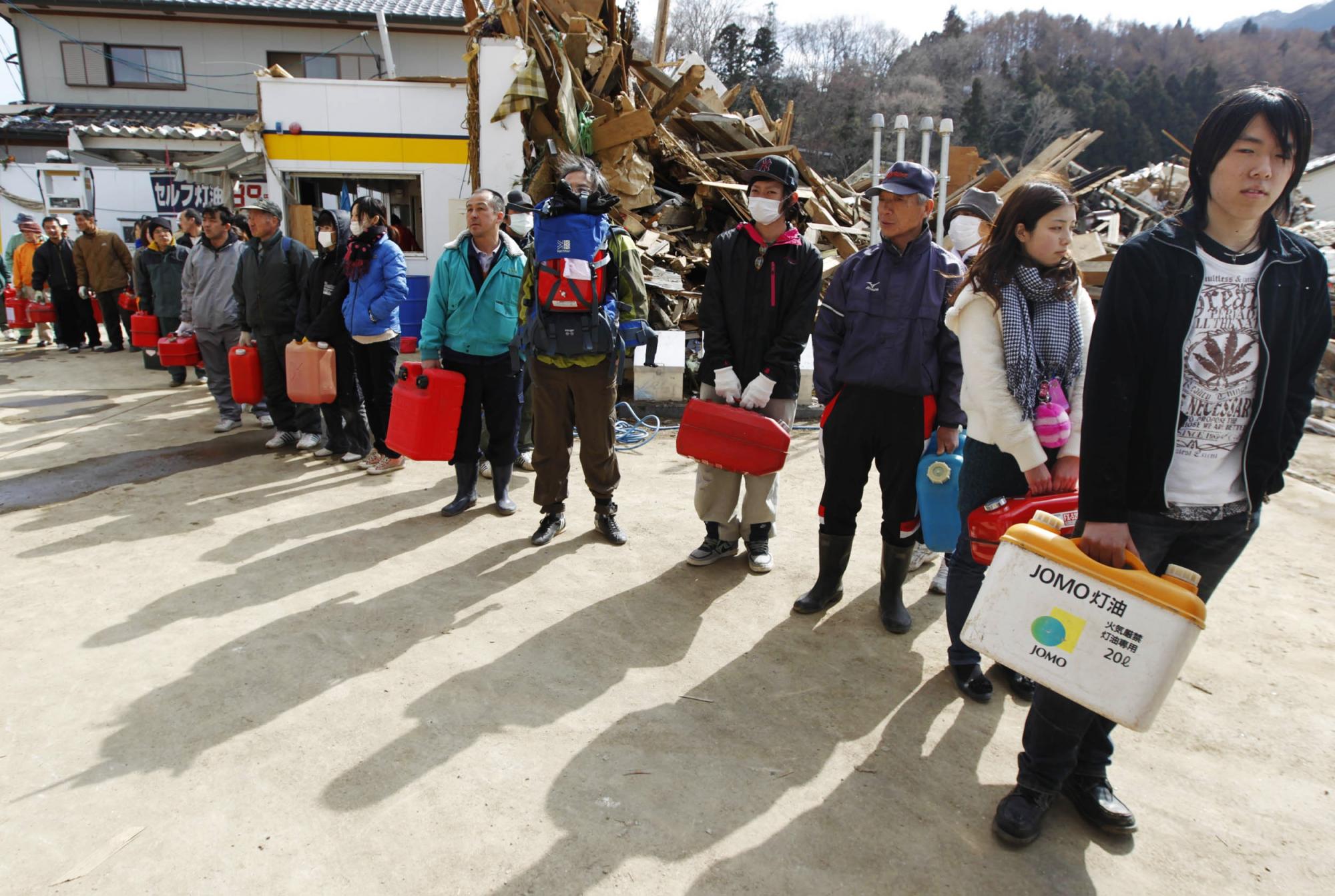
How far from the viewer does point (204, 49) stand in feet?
69.4

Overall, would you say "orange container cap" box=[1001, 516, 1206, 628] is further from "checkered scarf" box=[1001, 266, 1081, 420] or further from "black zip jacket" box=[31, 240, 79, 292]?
"black zip jacket" box=[31, 240, 79, 292]

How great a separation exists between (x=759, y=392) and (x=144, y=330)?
7.78m

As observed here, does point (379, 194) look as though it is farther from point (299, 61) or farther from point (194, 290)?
point (299, 61)

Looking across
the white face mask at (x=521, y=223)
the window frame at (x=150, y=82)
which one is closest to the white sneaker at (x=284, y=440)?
the white face mask at (x=521, y=223)

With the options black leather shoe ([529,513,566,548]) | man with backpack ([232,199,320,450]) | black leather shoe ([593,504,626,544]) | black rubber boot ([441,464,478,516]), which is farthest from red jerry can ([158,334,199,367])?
black leather shoe ([593,504,626,544])

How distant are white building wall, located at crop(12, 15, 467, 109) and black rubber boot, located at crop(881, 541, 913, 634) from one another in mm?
20663

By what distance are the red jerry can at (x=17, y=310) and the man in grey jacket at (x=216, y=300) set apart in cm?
714

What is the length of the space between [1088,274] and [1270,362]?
32.1 ft

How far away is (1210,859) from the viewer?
238 centimetres

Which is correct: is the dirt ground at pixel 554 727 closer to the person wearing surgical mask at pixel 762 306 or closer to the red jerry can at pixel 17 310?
the person wearing surgical mask at pixel 762 306

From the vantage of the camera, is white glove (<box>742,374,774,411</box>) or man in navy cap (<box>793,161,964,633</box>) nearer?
man in navy cap (<box>793,161,964,633</box>)

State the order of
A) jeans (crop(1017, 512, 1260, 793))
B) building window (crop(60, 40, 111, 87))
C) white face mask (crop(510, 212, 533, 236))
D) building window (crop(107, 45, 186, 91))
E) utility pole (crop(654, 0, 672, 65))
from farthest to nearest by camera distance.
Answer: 1. building window (crop(107, 45, 186, 91))
2. building window (crop(60, 40, 111, 87))
3. utility pole (crop(654, 0, 672, 65))
4. white face mask (crop(510, 212, 533, 236))
5. jeans (crop(1017, 512, 1260, 793))

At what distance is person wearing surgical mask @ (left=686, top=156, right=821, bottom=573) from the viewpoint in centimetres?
392

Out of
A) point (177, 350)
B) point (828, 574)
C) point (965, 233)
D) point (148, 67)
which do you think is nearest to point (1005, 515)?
point (828, 574)
